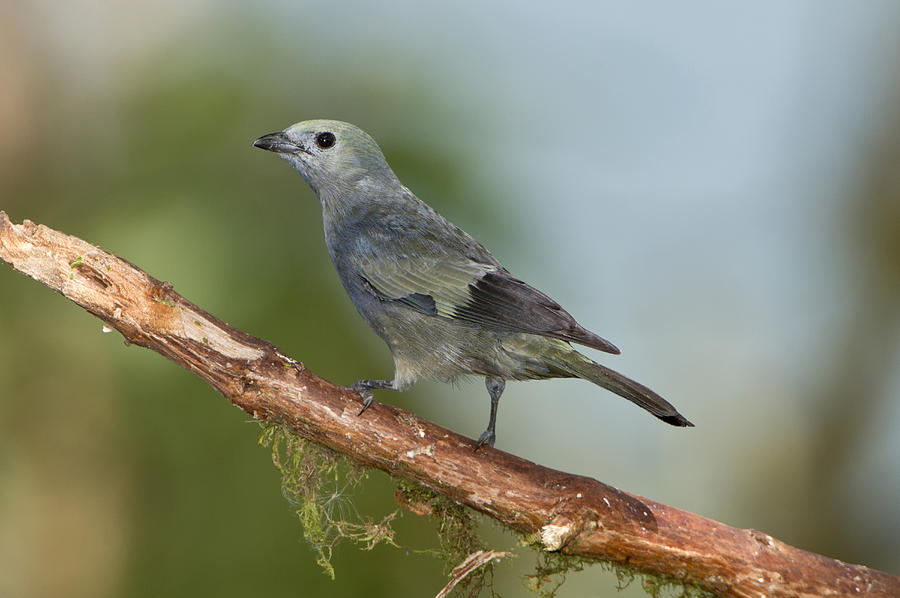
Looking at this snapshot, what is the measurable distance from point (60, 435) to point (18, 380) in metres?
0.51

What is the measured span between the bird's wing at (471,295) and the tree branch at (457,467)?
57cm

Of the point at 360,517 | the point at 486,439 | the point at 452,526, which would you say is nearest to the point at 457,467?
the point at 486,439

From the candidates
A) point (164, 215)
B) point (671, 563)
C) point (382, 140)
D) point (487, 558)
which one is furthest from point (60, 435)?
point (671, 563)

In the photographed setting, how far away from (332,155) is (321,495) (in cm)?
181

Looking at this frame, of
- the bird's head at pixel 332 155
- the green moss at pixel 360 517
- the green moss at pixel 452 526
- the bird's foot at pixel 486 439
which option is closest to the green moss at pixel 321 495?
the green moss at pixel 360 517

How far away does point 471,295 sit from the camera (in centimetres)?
400

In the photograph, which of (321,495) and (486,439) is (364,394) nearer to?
(486,439)

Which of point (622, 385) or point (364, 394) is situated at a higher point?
point (622, 385)

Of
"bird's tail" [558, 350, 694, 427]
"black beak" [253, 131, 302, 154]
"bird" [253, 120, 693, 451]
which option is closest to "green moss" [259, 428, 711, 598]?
"bird" [253, 120, 693, 451]

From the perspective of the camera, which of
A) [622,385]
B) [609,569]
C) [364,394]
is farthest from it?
[609,569]

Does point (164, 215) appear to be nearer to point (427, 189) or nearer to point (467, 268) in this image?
point (427, 189)

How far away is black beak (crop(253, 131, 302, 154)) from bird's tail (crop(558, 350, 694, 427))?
185cm

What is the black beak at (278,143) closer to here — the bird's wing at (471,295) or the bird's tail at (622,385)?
the bird's wing at (471,295)

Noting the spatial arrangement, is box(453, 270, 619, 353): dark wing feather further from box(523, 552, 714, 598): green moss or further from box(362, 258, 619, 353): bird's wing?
box(523, 552, 714, 598): green moss
